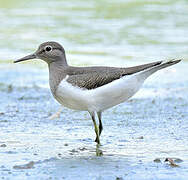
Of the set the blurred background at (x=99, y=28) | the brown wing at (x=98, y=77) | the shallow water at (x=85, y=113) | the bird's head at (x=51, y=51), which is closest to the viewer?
the shallow water at (x=85, y=113)

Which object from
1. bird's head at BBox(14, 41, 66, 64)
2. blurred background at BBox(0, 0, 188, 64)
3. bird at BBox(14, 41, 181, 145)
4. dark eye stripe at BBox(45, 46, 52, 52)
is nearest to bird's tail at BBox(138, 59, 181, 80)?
bird at BBox(14, 41, 181, 145)

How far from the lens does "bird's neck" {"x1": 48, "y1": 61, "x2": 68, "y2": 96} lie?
6.77 m

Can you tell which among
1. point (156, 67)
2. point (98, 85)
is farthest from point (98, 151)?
point (156, 67)

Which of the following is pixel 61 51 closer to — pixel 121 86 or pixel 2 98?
pixel 121 86

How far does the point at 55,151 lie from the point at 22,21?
1051cm

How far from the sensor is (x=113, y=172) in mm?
5430

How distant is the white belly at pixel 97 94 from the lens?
6551 mm

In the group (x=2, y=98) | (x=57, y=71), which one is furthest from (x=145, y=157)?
(x=2, y=98)

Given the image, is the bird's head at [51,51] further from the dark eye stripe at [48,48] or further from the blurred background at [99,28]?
the blurred background at [99,28]

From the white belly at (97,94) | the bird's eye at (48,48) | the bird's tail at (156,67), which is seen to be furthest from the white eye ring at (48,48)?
the bird's tail at (156,67)

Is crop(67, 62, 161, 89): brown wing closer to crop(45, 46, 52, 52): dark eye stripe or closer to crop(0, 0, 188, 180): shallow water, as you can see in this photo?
crop(45, 46, 52, 52): dark eye stripe

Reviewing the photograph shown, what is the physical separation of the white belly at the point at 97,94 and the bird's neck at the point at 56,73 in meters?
0.11

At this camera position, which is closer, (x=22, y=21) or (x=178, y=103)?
(x=178, y=103)

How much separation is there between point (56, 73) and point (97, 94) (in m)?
0.66
